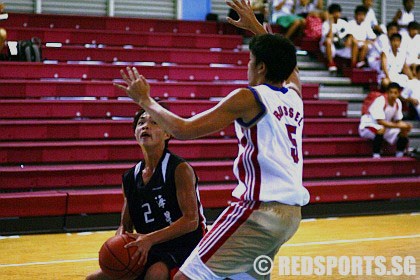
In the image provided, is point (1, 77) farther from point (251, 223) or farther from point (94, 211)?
point (251, 223)

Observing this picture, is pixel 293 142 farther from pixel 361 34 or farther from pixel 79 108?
pixel 361 34

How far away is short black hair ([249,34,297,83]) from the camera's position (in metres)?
3.22

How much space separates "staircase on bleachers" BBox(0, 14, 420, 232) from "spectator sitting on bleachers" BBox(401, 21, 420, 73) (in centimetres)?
91

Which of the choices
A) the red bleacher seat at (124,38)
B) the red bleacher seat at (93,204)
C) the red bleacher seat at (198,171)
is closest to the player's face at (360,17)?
the red bleacher seat at (124,38)

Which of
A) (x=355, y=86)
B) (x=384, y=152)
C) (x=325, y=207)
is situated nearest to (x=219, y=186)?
(x=325, y=207)

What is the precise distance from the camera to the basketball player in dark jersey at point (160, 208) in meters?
3.85

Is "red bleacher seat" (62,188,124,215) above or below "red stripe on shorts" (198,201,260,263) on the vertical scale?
below

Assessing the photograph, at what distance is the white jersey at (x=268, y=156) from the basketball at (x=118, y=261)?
31.8 inches

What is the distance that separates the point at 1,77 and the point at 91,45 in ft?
5.53

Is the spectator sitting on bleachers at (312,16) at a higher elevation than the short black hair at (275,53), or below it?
below

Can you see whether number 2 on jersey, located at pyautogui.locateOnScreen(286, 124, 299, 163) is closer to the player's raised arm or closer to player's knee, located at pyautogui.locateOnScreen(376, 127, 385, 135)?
the player's raised arm

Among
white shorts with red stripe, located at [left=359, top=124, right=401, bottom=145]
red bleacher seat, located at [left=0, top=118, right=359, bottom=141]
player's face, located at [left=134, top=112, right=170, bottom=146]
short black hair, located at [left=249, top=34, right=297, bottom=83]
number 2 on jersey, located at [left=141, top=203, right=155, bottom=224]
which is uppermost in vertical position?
short black hair, located at [left=249, top=34, right=297, bottom=83]

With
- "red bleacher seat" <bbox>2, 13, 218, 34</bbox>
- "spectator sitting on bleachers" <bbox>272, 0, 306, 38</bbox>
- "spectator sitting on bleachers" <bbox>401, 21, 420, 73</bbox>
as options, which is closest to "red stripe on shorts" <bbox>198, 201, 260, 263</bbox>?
"red bleacher seat" <bbox>2, 13, 218, 34</bbox>

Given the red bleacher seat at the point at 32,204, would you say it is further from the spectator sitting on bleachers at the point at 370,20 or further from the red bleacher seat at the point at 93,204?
the spectator sitting on bleachers at the point at 370,20
